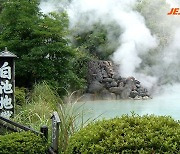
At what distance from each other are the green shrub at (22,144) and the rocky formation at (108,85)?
9.47 meters

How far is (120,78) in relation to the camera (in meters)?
13.6

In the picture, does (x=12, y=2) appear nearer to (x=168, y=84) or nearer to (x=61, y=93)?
(x=61, y=93)

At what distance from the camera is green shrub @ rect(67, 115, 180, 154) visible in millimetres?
2492

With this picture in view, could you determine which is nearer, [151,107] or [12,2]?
[12,2]

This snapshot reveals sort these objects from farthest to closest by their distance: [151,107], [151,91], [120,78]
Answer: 1. [151,91]
2. [120,78]
3. [151,107]

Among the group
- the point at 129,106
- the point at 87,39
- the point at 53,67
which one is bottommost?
the point at 129,106

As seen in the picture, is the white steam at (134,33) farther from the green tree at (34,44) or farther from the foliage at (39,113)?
the foliage at (39,113)

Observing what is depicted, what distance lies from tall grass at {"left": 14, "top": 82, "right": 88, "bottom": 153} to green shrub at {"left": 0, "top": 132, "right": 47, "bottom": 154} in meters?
0.19

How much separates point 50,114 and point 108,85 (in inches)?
338

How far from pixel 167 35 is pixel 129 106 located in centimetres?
590

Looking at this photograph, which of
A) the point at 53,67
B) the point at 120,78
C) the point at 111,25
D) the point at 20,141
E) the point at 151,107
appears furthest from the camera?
the point at 111,25

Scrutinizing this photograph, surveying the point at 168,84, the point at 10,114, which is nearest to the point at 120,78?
the point at 168,84

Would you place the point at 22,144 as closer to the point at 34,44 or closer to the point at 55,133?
the point at 55,133

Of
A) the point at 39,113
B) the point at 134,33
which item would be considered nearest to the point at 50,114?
the point at 39,113
